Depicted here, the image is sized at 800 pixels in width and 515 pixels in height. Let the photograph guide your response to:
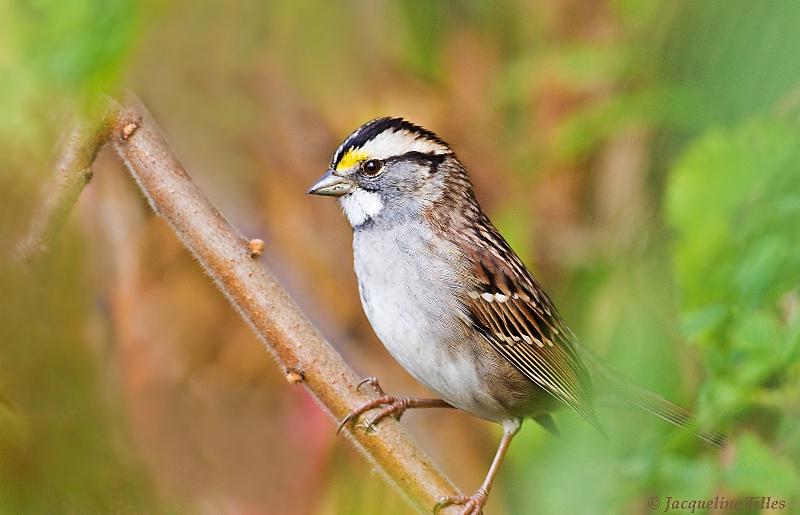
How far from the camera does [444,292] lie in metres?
2.16

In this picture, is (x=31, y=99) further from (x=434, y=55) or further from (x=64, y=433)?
(x=434, y=55)

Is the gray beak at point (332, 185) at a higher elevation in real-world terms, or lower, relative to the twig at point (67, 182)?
higher

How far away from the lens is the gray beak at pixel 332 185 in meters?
2.19

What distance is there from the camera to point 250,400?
2.85m

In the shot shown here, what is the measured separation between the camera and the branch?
1577 mm

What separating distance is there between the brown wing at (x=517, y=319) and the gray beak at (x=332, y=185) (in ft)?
1.11

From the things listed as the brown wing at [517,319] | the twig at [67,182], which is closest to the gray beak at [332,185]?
the brown wing at [517,319]

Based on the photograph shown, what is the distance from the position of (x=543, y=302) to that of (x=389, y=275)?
552mm

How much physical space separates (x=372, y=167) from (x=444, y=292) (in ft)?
1.32

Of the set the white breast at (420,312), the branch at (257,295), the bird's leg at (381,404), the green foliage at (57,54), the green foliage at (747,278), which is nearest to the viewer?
the green foliage at (57,54)

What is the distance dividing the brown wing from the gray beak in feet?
1.11

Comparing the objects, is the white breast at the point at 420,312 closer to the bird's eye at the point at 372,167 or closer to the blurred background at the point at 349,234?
the bird's eye at the point at 372,167

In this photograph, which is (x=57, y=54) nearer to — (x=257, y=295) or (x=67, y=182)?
(x=67, y=182)

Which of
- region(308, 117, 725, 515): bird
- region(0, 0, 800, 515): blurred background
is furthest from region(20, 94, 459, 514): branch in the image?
region(308, 117, 725, 515): bird
